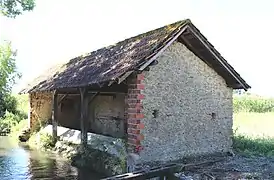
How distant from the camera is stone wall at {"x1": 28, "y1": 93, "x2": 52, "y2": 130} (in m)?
20.8

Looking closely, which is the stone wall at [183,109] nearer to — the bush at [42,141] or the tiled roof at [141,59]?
the tiled roof at [141,59]

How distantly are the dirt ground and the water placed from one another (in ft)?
10.5

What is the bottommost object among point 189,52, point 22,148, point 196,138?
point 22,148

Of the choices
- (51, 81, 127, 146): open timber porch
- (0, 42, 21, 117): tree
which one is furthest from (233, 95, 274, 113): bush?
(0, 42, 21, 117): tree

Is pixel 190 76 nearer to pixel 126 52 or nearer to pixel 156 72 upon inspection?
pixel 156 72

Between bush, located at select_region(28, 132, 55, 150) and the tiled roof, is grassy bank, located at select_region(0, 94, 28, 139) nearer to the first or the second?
bush, located at select_region(28, 132, 55, 150)

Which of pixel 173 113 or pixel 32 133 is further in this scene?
pixel 32 133

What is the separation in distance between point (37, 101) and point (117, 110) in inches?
290

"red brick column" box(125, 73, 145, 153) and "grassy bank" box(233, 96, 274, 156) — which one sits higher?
"red brick column" box(125, 73, 145, 153)

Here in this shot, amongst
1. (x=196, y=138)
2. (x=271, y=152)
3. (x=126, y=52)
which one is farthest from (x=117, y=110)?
(x=271, y=152)

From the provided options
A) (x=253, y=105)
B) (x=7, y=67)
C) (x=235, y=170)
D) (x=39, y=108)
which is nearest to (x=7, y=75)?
(x=7, y=67)

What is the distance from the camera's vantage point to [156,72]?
11.3 metres

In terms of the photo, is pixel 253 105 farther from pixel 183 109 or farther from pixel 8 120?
pixel 183 109

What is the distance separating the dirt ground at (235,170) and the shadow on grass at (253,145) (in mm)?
769
